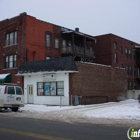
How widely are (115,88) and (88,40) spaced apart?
12.5 metres

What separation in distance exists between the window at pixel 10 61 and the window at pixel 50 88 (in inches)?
264

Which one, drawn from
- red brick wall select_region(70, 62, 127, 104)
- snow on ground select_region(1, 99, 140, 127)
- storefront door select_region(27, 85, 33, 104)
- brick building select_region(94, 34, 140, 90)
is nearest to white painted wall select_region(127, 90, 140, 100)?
red brick wall select_region(70, 62, 127, 104)

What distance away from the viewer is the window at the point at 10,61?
1249 inches

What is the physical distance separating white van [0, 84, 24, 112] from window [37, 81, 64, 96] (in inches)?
232

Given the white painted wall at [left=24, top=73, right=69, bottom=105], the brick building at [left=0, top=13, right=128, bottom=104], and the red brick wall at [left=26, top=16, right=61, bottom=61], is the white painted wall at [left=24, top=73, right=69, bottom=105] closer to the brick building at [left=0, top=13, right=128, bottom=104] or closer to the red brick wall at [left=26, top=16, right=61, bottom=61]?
the brick building at [left=0, top=13, right=128, bottom=104]

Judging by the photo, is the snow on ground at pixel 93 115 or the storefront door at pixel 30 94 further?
the storefront door at pixel 30 94

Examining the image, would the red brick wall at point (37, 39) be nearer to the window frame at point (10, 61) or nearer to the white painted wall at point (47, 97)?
the window frame at point (10, 61)

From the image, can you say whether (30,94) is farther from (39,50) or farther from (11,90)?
(11,90)

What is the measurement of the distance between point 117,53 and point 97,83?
17.5 metres

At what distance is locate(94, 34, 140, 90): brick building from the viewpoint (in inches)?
1661

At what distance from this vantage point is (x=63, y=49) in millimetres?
35500

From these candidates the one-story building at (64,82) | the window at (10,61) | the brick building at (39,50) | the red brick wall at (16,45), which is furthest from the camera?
the window at (10,61)

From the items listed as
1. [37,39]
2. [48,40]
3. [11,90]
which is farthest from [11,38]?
[11,90]

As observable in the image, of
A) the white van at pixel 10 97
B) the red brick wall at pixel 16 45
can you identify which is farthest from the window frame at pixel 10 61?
the white van at pixel 10 97
